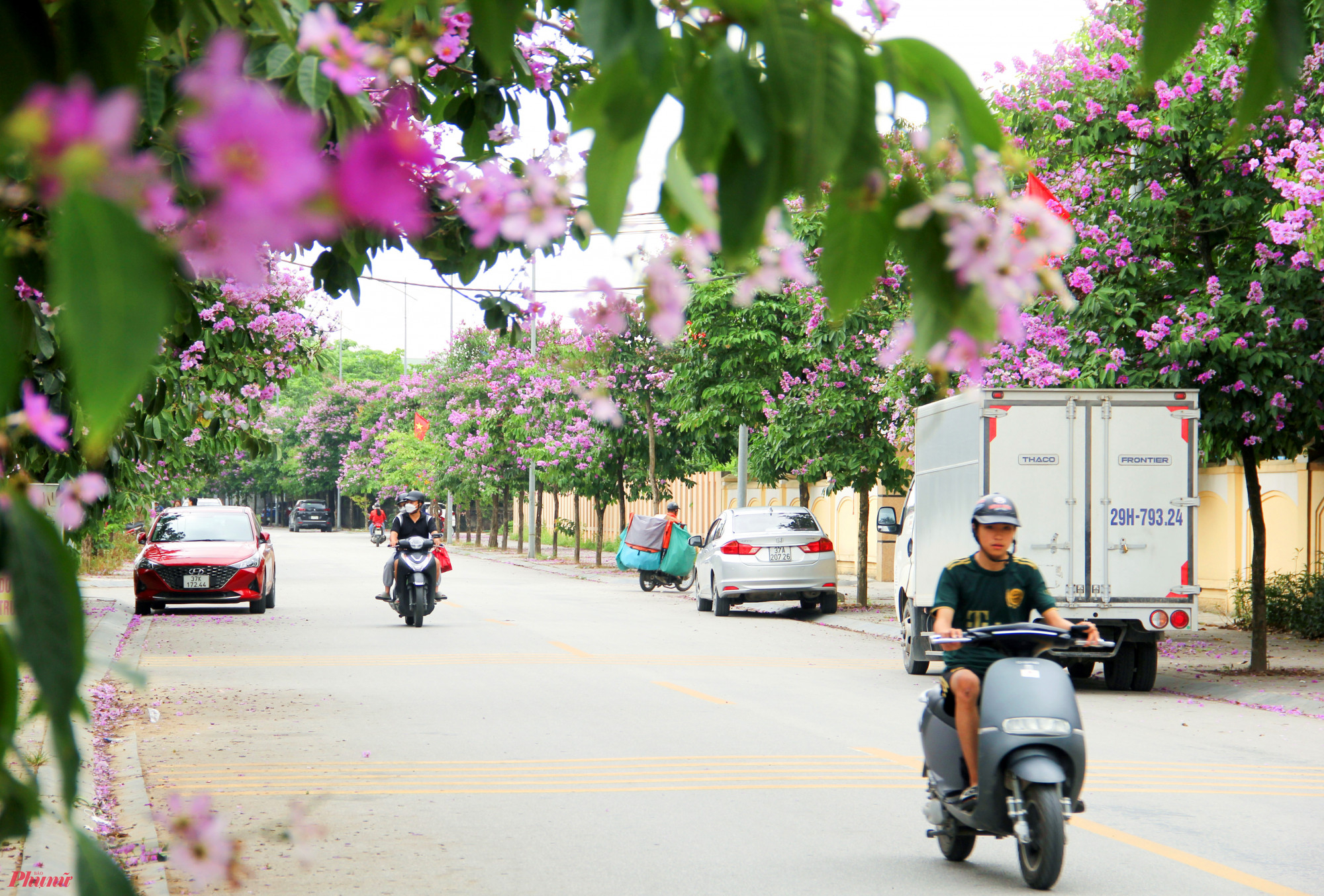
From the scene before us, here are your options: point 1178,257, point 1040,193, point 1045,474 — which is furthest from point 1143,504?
point 1040,193

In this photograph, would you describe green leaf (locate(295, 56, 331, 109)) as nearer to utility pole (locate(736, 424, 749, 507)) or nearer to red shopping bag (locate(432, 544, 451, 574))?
red shopping bag (locate(432, 544, 451, 574))

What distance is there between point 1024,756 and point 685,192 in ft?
18.3

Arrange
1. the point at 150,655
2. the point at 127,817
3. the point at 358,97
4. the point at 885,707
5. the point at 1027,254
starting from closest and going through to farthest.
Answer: the point at 1027,254, the point at 358,97, the point at 127,817, the point at 885,707, the point at 150,655

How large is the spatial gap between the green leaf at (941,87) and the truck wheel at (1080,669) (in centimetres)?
1464

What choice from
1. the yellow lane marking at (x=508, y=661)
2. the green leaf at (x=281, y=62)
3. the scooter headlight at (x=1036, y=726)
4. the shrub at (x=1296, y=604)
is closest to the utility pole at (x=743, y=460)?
the shrub at (x=1296, y=604)

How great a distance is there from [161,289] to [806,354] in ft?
78.9

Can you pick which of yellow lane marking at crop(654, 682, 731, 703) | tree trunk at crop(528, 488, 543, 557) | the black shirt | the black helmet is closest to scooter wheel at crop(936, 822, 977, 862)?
the black helmet

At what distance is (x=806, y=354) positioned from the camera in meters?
24.6

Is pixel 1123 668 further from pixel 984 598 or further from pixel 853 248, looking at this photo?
pixel 853 248

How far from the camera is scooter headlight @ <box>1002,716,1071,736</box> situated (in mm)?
6242

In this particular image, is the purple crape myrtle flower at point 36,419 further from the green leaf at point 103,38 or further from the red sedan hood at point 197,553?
the red sedan hood at point 197,553

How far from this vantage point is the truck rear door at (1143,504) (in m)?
13.7

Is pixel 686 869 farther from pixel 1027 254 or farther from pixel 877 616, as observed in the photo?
pixel 877 616

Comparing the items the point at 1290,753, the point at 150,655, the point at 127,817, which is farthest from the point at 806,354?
the point at 127,817
